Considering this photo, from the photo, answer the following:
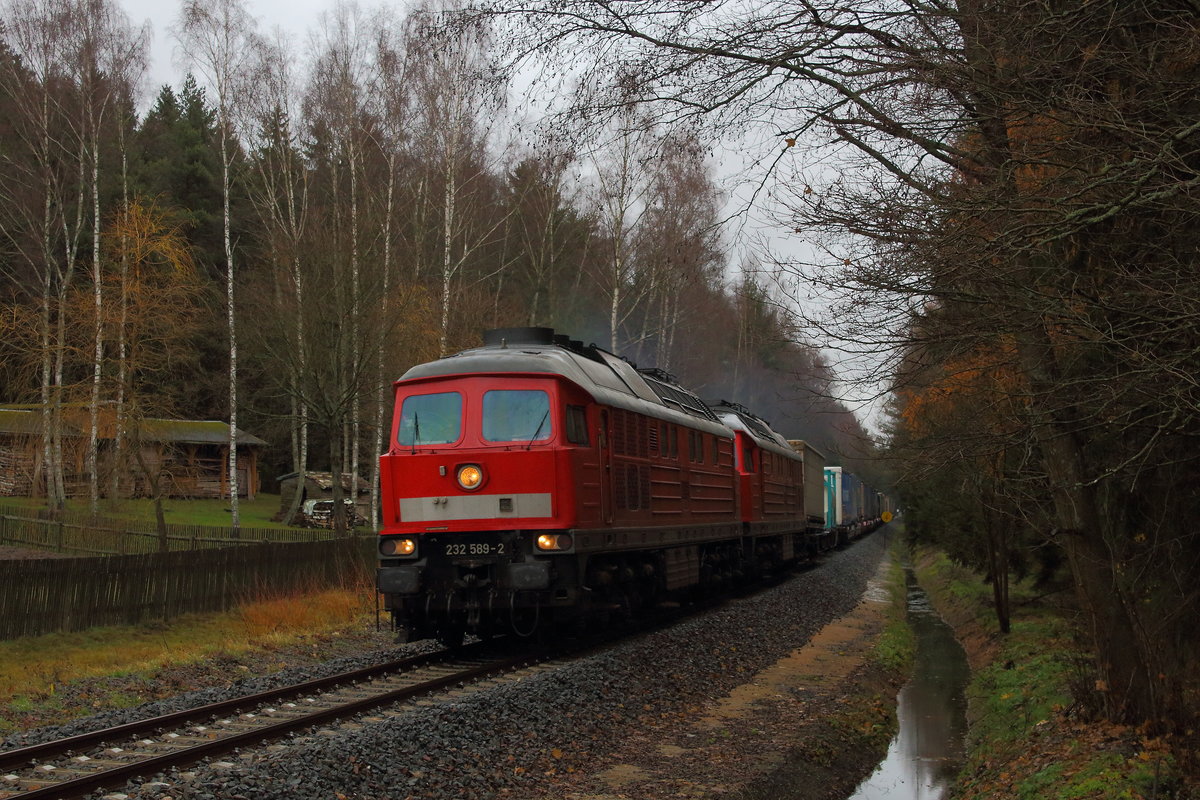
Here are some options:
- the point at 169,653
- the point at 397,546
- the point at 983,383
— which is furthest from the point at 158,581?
the point at 983,383

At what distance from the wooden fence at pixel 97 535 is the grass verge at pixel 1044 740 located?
16539 mm

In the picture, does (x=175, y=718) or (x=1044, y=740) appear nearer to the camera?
(x=175, y=718)

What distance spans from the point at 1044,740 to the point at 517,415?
6120mm

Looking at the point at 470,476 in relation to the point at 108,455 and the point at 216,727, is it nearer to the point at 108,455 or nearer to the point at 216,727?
the point at 216,727

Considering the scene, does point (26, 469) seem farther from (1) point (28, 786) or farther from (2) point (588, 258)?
(1) point (28, 786)

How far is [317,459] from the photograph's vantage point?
5216 centimetres

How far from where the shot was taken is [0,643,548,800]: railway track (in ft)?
21.3

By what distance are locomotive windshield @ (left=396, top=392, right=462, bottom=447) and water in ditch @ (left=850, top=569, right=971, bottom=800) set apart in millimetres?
5612

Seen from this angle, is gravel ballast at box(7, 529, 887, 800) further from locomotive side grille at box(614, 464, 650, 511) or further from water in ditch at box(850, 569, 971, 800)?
water in ditch at box(850, 569, 971, 800)

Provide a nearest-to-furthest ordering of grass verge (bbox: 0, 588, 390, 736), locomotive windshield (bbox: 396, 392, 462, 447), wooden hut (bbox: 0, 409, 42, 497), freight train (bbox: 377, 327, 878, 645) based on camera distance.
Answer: grass verge (bbox: 0, 588, 390, 736), freight train (bbox: 377, 327, 878, 645), locomotive windshield (bbox: 396, 392, 462, 447), wooden hut (bbox: 0, 409, 42, 497)

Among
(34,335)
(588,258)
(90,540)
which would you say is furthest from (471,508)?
(588,258)

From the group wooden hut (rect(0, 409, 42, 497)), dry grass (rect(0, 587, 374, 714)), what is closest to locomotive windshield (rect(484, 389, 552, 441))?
dry grass (rect(0, 587, 374, 714))

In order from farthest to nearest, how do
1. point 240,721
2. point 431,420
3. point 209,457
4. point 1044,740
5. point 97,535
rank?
1. point 209,457
2. point 97,535
3. point 431,420
4. point 1044,740
5. point 240,721

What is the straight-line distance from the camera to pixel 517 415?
1193 centimetres
